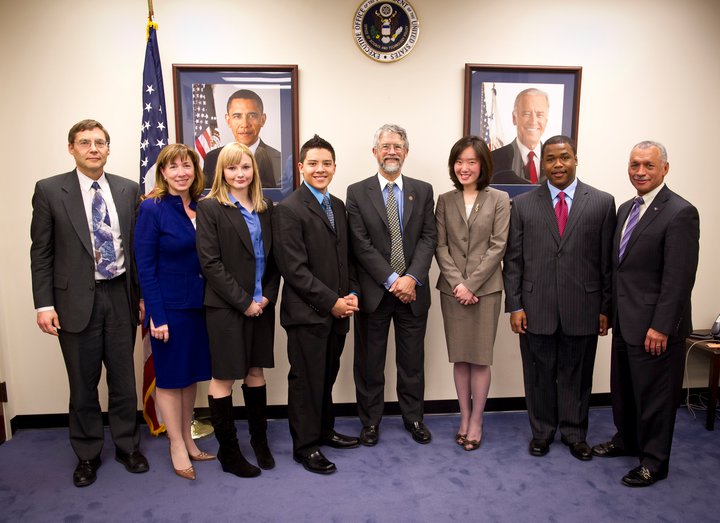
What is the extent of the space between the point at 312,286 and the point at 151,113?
148 cm

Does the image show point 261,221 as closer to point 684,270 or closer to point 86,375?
point 86,375

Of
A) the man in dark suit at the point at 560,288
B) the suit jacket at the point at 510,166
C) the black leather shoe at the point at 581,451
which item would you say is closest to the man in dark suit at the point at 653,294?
the man in dark suit at the point at 560,288

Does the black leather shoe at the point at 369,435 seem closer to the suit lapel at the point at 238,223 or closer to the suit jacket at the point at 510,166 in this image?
the suit lapel at the point at 238,223

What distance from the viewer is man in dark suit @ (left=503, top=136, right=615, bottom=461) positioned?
270cm

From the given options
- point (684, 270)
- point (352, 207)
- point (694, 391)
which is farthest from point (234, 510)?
point (694, 391)

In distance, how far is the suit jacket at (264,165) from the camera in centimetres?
324

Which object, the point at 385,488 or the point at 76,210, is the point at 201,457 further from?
the point at 76,210

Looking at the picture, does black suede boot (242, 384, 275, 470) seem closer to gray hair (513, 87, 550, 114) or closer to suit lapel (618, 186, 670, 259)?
suit lapel (618, 186, 670, 259)

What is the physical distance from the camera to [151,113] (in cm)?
298

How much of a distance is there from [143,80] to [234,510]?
245 cm

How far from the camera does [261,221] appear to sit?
2576mm

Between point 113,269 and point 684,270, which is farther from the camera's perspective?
point 113,269

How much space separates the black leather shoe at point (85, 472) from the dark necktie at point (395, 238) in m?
1.96

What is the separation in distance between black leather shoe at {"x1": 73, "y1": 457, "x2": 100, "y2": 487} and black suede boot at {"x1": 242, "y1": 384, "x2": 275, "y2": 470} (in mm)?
839
